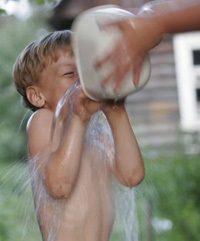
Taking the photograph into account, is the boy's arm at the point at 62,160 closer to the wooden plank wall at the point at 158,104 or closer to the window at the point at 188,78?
the wooden plank wall at the point at 158,104

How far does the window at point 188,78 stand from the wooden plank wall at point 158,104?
3.4 inches

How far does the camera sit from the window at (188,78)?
11.8 metres

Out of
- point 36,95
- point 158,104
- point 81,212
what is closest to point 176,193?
point 158,104

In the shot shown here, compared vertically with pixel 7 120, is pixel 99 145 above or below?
above

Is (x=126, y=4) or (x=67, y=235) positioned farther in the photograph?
(x=126, y=4)

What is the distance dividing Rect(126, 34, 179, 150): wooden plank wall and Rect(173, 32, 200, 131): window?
9 centimetres

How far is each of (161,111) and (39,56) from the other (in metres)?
8.94

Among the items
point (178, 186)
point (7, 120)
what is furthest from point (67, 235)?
point (7, 120)

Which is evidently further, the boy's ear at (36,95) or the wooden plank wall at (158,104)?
the wooden plank wall at (158,104)

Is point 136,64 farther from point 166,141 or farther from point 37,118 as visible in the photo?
point 166,141

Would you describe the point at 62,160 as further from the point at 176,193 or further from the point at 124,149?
the point at 176,193

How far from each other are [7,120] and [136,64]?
8.10 m

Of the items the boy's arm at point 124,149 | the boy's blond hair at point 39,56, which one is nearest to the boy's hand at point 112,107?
the boy's arm at point 124,149

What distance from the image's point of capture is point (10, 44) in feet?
40.1
